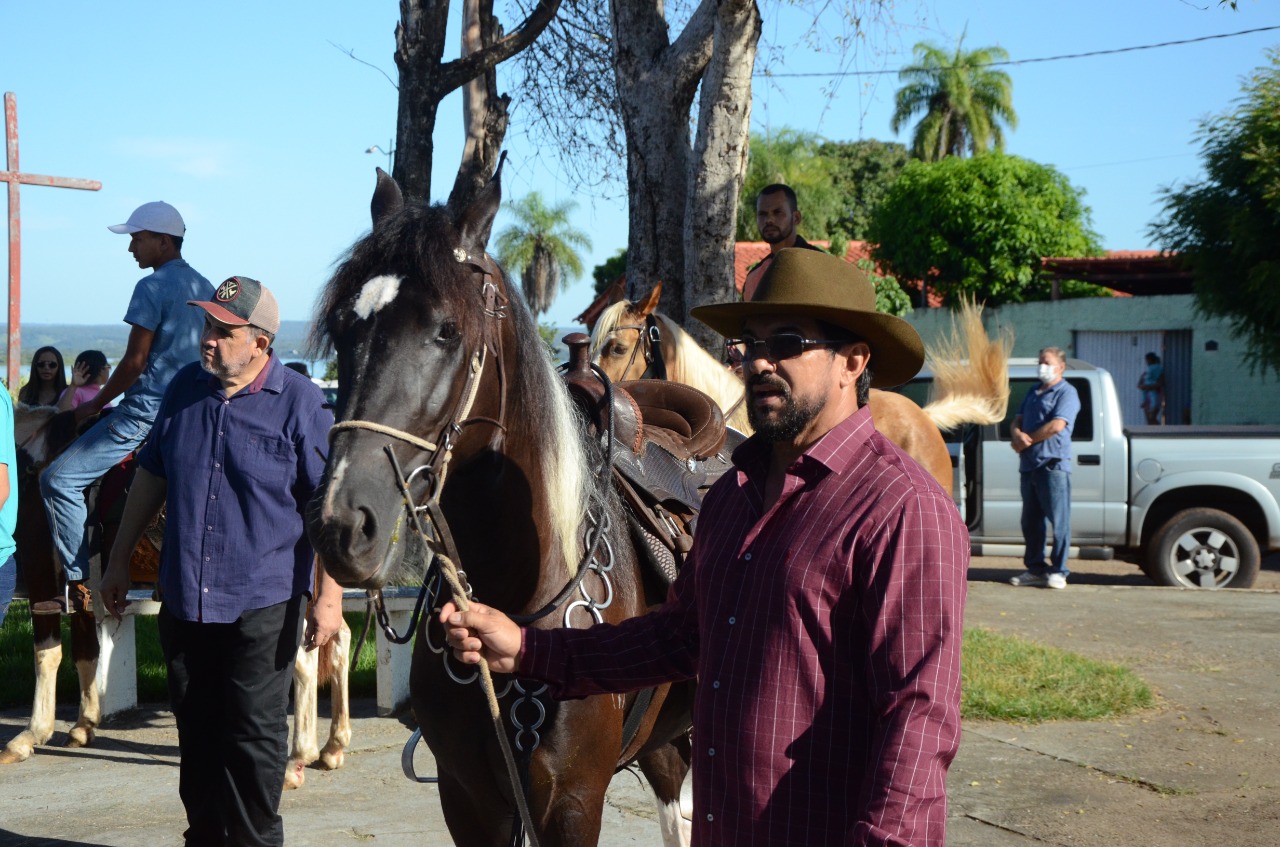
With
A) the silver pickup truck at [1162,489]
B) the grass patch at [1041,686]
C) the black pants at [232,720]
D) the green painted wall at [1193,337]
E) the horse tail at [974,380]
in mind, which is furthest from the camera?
the green painted wall at [1193,337]

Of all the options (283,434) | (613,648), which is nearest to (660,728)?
(613,648)

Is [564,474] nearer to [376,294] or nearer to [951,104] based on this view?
[376,294]

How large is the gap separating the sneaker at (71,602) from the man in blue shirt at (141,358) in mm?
366

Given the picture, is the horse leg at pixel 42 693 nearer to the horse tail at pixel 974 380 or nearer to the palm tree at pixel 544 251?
the horse tail at pixel 974 380

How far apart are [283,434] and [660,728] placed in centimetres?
163

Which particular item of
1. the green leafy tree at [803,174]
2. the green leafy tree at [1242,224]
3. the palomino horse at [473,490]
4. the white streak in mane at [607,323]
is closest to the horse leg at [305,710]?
the white streak in mane at [607,323]

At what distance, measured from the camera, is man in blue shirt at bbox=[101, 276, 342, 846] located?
4.08 meters

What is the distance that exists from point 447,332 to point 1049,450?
9.43 meters

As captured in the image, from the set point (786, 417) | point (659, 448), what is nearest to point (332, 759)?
point (659, 448)

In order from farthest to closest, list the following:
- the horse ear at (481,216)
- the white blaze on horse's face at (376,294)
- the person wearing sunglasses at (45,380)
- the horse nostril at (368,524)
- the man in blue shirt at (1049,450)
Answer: the man in blue shirt at (1049,450)
the person wearing sunglasses at (45,380)
the horse ear at (481,216)
the white blaze on horse's face at (376,294)
the horse nostril at (368,524)

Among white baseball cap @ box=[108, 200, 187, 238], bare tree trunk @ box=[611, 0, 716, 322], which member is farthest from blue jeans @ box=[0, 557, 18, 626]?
bare tree trunk @ box=[611, 0, 716, 322]

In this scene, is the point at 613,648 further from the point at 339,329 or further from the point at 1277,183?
the point at 1277,183

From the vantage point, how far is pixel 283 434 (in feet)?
13.8

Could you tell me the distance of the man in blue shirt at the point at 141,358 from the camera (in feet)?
18.3
